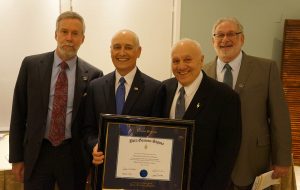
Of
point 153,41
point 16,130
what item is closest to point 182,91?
point 16,130

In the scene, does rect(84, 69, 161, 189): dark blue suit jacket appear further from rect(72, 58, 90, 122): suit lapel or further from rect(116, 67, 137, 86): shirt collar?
rect(72, 58, 90, 122): suit lapel

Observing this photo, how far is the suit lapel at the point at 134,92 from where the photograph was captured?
77.2 inches

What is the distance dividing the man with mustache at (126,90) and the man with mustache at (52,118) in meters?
0.20

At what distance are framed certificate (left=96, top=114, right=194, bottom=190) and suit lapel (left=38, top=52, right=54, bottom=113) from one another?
0.67 metres

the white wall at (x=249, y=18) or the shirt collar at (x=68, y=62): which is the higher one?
the white wall at (x=249, y=18)

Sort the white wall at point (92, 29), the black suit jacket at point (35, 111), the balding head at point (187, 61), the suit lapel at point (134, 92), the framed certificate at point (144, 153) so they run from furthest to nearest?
the white wall at point (92, 29)
the black suit jacket at point (35, 111)
the suit lapel at point (134, 92)
the balding head at point (187, 61)
the framed certificate at point (144, 153)

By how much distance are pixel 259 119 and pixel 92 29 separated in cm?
264

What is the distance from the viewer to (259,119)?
7.27 feet

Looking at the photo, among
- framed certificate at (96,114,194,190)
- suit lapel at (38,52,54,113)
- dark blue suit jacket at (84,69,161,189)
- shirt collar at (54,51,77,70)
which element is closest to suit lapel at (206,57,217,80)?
dark blue suit jacket at (84,69,161,189)

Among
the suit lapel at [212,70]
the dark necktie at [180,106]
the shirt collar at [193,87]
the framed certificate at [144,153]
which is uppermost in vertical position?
the suit lapel at [212,70]

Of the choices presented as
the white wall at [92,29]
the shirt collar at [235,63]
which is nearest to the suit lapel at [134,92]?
the shirt collar at [235,63]

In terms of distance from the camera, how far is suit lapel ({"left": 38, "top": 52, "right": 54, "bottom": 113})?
7.16ft

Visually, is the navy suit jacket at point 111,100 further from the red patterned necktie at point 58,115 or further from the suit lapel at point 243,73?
the suit lapel at point 243,73

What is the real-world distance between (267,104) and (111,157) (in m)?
1.13
